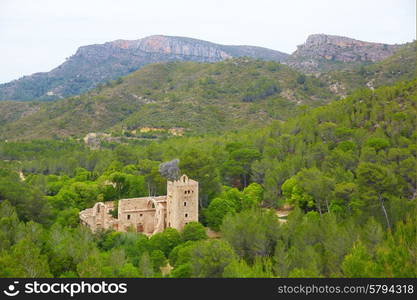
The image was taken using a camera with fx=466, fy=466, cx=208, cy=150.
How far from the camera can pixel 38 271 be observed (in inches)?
1001

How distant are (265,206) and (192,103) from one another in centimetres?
7447

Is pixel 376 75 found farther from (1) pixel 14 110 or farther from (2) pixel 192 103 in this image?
(1) pixel 14 110

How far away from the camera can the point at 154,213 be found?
3909 cm

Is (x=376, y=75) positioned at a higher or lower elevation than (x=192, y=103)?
higher

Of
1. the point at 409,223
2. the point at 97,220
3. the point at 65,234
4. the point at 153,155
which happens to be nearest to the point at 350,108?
the point at 153,155

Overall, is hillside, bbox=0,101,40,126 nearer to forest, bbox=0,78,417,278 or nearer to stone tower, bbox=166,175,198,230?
forest, bbox=0,78,417,278

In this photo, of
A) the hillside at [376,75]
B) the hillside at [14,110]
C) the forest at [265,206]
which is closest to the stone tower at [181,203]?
the forest at [265,206]

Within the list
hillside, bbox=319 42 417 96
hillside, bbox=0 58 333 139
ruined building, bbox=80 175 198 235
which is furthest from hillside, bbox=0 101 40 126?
ruined building, bbox=80 175 198 235

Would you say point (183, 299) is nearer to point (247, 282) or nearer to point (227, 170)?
point (247, 282)

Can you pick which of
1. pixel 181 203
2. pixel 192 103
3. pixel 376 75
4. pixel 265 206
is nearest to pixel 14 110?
pixel 192 103

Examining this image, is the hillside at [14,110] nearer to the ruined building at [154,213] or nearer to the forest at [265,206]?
the forest at [265,206]

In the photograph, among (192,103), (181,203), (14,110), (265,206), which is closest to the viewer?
Result: (181,203)

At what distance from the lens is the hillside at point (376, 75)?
115m

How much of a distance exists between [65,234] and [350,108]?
140ft
